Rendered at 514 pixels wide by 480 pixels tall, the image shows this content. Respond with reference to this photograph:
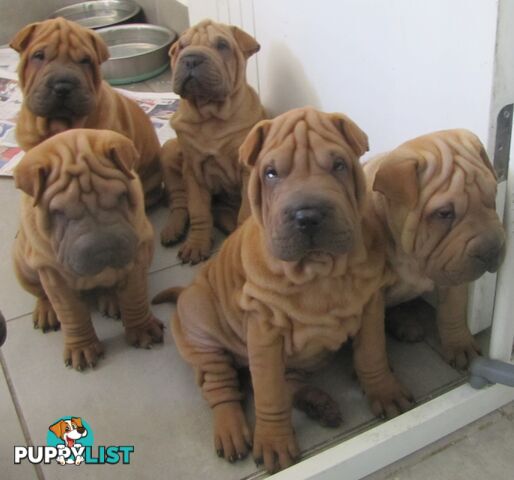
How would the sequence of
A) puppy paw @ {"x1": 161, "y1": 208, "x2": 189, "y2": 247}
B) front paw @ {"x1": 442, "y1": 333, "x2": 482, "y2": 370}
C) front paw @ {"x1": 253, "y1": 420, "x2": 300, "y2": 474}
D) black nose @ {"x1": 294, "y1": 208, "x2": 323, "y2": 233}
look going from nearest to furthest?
black nose @ {"x1": 294, "y1": 208, "x2": 323, "y2": 233}
front paw @ {"x1": 253, "y1": 420, "x2": 300, "y2": 474}
front paw @ {"x1": 442, "y1": 333, "x2": 482, "y2": 370}
puppy paw @ {"x1": 161, "y1": 208, "x2": 189, "y2": 247}

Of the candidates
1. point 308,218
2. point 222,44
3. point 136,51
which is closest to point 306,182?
point 308,218

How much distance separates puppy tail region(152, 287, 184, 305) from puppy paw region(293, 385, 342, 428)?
0.52m

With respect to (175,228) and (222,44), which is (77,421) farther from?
(222,44)

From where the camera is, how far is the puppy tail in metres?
1.98

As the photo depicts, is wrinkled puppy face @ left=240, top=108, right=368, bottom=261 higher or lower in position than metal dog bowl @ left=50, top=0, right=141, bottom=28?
higher

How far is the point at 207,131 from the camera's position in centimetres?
216

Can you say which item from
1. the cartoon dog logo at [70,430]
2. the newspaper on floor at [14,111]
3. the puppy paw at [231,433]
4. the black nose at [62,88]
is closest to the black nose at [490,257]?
the puppy paw at [231,433]

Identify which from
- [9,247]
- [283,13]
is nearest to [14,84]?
[9,247]

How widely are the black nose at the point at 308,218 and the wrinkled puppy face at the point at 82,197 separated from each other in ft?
1.64

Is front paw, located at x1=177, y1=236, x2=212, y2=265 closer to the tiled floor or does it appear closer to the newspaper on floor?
the tiled floor

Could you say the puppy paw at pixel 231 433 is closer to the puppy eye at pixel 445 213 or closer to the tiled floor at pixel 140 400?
the tiled floor at pixel 140 400

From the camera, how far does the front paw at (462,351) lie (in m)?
1.72

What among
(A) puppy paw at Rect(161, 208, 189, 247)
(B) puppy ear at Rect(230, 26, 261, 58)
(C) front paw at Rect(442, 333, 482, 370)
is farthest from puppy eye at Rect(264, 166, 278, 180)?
(A) puppy paw at Rect(161, 208, 189, 247)

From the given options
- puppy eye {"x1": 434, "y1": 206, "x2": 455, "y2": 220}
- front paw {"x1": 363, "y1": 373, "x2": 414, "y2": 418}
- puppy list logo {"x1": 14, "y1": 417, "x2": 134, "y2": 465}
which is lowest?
puppy list logo {"x1": 14, "y1": 417, "x2": 134, "y2": 465}
